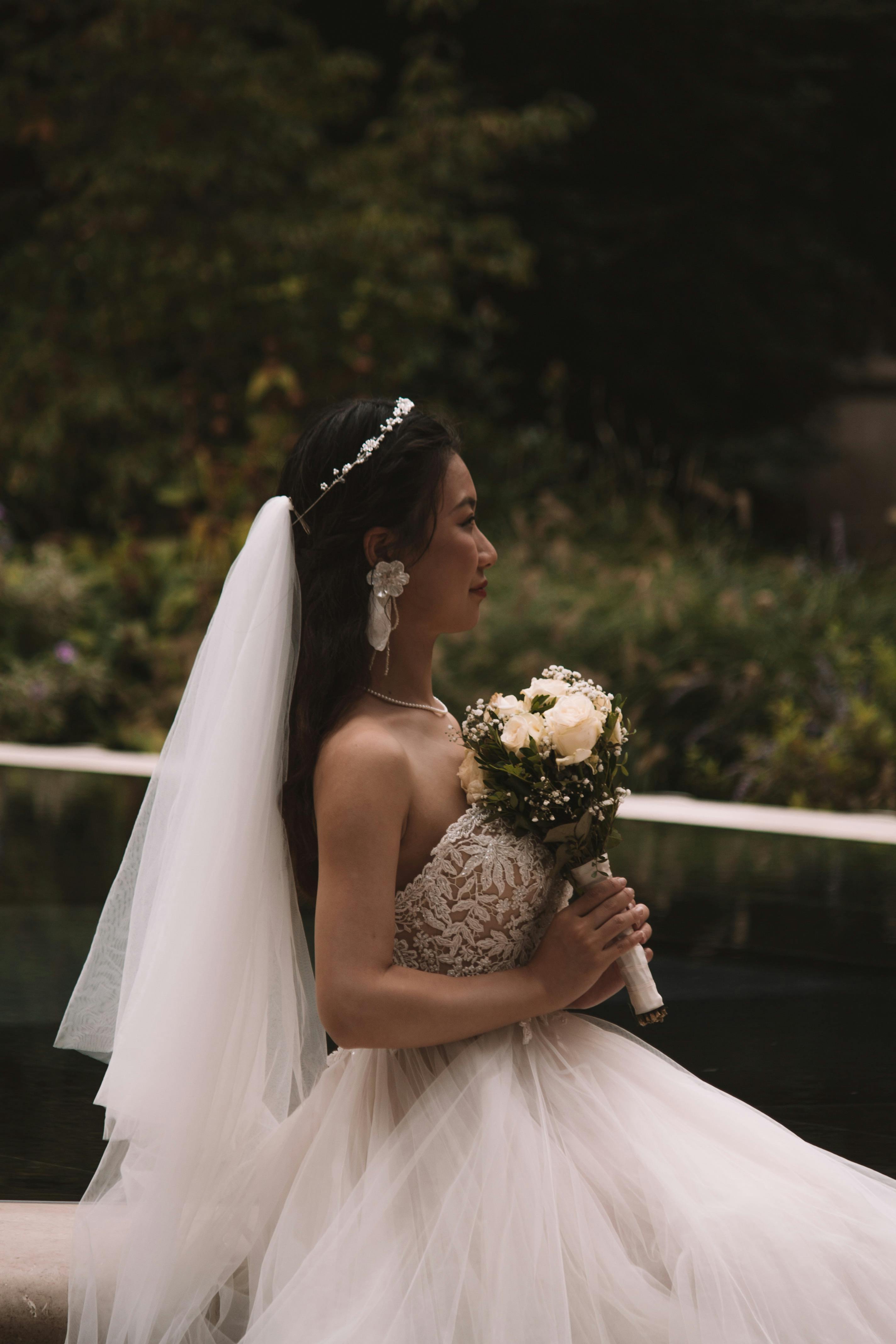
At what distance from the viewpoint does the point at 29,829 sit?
261 inches

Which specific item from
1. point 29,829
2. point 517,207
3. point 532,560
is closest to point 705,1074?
point 29,829

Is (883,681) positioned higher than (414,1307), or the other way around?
(414,1307)

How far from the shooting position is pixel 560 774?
6.84 feet

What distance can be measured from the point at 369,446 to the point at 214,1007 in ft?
2.68

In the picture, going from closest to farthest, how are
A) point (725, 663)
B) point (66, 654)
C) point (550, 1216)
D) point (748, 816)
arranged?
point (550, 1216) < point (748, 816) < point (725, 663) < point (66, 654)

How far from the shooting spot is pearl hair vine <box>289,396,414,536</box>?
212cm

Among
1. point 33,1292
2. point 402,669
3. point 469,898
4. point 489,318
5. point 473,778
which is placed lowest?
point 489,318

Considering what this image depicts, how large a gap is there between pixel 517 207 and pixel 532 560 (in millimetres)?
6090

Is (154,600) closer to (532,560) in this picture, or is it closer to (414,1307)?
(532,560)

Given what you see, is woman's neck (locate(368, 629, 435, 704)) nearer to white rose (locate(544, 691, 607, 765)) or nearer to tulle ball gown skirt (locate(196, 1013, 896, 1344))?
white rose (locate(544, 691, 607, 765))

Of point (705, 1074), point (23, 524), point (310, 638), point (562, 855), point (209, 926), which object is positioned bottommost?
point (23, 524)

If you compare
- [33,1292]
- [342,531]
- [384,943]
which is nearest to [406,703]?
[342,531]

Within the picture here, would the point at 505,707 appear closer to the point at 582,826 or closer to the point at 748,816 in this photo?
the point at 582,826

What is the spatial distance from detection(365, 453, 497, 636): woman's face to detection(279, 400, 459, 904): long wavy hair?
1 centimetres
